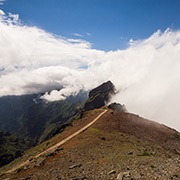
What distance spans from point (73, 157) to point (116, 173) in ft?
48.7

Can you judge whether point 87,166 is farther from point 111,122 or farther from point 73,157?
point 111,122

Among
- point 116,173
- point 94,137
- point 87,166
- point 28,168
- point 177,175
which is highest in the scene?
point 94,137

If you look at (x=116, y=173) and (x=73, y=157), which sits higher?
(x=73, y=157)

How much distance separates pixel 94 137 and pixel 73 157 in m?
17.0

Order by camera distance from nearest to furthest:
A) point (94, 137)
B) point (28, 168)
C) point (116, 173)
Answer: point (116, 173) < point (28, 168) < point (94, 137)

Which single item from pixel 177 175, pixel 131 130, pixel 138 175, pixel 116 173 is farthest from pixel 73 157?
pixel 131 130

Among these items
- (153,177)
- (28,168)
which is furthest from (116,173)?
(28,168)

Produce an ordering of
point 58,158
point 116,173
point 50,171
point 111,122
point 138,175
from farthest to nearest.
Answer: point 111,122, point 58,158, point 50,171, point 116,173, point 138,175

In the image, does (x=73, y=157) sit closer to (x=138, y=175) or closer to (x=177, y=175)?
(x=138, y=175)

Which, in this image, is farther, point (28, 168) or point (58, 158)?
point (58, 158)

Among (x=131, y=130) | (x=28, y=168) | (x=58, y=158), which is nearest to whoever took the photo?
(x=28, y=168)

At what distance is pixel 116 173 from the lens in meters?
26.1

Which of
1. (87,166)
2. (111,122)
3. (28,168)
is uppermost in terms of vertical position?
(111,122)

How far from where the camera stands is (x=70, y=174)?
93.2 ft
